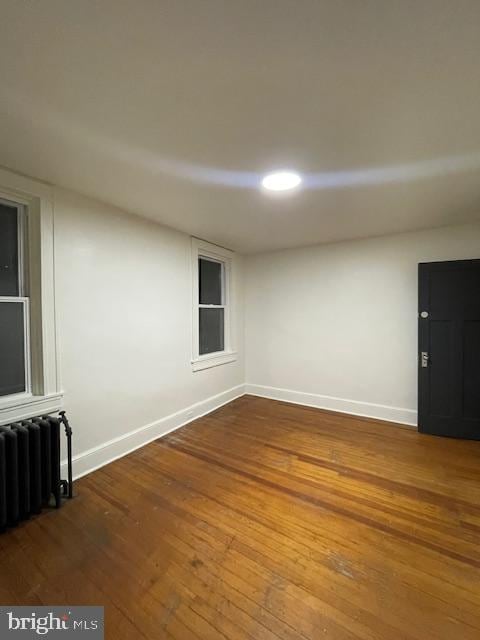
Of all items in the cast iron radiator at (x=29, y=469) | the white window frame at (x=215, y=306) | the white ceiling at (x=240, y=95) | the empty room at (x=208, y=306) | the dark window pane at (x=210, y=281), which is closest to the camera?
the white ceiling at (x=240, y=95)

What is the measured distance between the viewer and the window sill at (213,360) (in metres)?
3.38

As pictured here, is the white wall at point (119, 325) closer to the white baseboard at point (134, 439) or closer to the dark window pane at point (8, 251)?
the white baseboard at point (134, 439)

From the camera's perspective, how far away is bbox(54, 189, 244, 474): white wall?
2119 mm

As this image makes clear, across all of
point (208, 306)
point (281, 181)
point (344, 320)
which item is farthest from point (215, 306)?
point (281, 181)

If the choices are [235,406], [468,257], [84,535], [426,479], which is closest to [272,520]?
[84,535]

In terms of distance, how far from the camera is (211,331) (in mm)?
3895

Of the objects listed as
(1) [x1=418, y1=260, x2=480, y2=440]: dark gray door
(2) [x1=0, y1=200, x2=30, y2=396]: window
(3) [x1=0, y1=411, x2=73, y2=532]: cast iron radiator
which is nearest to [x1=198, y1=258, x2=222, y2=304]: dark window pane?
(2) [x1=0, y1=200, x2=30, y2=396]: window

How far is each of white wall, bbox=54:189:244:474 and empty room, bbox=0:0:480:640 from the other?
0.02m

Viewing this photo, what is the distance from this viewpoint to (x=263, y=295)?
421 centimetres

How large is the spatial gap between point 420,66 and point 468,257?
261cm

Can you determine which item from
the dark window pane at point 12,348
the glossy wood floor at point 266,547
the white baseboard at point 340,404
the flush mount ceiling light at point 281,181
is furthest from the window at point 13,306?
the white baseboard at point 340,404

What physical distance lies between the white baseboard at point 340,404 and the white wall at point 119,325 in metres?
1.37

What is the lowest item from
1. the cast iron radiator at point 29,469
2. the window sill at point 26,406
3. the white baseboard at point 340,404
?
the white baseboard at point 340,404

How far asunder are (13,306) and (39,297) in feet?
0.62
